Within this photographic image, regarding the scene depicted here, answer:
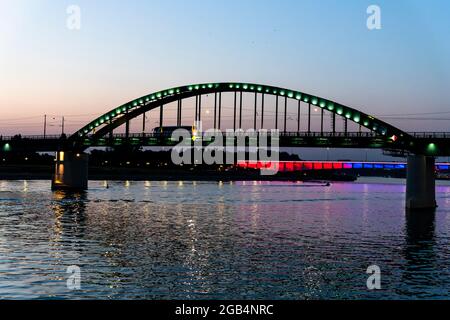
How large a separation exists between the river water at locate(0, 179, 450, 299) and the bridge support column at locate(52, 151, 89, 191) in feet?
181

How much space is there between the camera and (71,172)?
405 feet

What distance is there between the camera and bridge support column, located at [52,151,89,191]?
121812 mm

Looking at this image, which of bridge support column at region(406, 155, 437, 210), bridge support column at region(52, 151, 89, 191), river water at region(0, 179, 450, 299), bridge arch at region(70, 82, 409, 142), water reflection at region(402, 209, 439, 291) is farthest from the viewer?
bridge support column at region(52, 151, 89, 191)

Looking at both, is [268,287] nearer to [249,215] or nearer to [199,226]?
[199,226]

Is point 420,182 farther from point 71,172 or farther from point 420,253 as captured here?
point 71,172

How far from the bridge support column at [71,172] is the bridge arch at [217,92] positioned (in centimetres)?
365

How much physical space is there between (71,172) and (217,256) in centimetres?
9084

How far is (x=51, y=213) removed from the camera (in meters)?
67.6

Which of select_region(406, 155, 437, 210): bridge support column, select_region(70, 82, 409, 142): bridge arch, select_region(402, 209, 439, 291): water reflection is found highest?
select_region(70, 82, 409, 142): bridge arch

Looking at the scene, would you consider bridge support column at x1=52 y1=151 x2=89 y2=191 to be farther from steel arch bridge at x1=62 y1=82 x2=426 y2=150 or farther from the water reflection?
the water reflection

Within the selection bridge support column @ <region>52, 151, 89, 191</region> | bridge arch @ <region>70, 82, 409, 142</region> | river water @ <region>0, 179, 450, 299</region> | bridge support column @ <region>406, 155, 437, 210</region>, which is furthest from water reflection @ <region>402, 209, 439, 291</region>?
bridge support column @ <region>52, 151, 89, 191</region>

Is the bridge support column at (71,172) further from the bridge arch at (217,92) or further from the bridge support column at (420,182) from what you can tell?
the bridge support column at (420,182)

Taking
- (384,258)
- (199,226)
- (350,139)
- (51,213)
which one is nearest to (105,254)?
(384,258)
